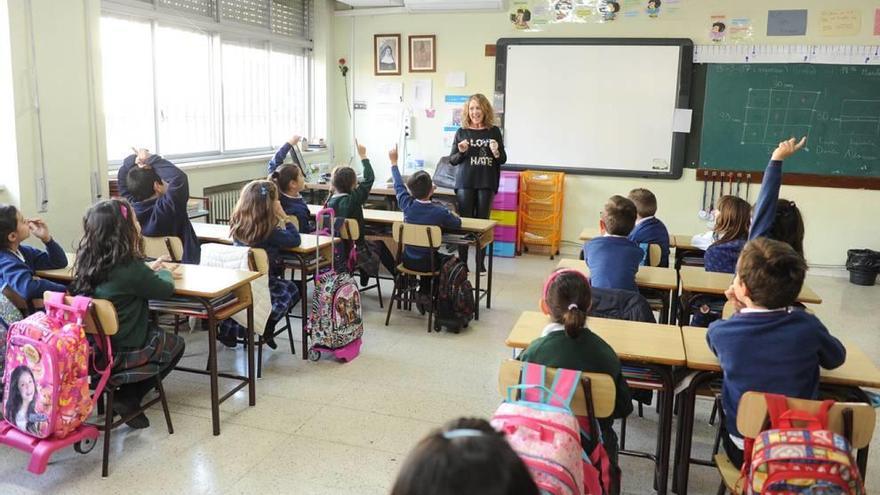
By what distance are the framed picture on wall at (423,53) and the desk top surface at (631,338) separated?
17.5ft

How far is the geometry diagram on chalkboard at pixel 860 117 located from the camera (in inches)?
256

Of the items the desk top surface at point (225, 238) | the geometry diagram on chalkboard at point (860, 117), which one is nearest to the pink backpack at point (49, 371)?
the desk top surface at point (225, 238)

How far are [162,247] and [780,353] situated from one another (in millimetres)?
3194

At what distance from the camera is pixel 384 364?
4098 mm

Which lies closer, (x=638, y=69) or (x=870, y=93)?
(x=870, y=93)

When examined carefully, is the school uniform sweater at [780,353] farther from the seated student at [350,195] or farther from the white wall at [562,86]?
the white wall at [562,86]

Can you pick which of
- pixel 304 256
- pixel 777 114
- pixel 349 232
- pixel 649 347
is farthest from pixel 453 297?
pixel 777 114

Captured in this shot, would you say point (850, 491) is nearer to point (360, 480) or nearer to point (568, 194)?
point (360, 480)

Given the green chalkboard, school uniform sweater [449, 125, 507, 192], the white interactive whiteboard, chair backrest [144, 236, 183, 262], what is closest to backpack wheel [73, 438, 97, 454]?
chair backrest [144, 236, 183, 262]

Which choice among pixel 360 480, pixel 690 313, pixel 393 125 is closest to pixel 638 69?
pixel 393 125

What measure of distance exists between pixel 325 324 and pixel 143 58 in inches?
125

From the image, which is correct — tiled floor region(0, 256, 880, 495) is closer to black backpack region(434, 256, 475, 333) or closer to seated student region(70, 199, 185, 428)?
black backpack region(434, 256, 475, 333)

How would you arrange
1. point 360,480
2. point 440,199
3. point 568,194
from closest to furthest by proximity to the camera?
point 360,480 < point 440,199 < point 568,194

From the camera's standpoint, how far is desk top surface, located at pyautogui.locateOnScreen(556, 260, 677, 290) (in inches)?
135
